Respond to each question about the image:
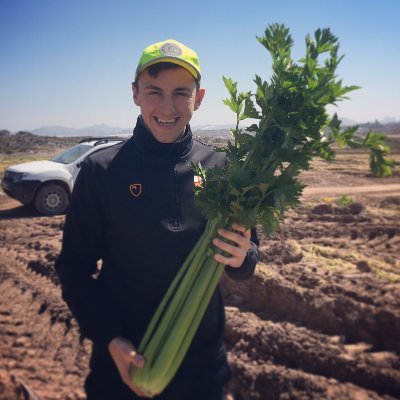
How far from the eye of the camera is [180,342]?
1.85m

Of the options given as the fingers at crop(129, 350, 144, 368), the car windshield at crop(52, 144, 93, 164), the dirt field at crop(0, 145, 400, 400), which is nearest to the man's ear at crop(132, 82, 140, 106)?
the fingers at crop(129, 350, 144, 368)

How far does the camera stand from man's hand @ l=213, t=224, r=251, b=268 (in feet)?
5.76

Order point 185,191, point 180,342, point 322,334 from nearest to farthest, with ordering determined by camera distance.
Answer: point 180,342
point 185,191
point 322,334

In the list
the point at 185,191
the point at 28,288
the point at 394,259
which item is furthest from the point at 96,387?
the point at 394,259

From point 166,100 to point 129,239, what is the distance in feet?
2.65

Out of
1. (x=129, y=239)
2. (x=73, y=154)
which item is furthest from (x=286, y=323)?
(x=73, y=154)

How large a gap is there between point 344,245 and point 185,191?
544cm

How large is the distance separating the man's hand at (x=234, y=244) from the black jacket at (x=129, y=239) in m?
0.27

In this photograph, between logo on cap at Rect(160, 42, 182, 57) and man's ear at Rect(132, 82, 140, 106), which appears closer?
logo on cap at Rect(160, 42, 182, 57)

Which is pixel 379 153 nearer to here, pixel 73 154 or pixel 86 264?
pixel 86 264

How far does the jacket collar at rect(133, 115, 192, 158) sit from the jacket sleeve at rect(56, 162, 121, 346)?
347 mm

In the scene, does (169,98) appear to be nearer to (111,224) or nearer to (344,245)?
(111,224)

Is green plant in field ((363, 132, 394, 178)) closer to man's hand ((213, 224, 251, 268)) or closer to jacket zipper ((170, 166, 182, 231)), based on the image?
man's hand ((213, 224, 251, 268))

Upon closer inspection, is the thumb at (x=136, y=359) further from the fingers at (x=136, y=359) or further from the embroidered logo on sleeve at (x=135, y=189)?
the embroidered logo on sleeve at (x=135, y=189)
